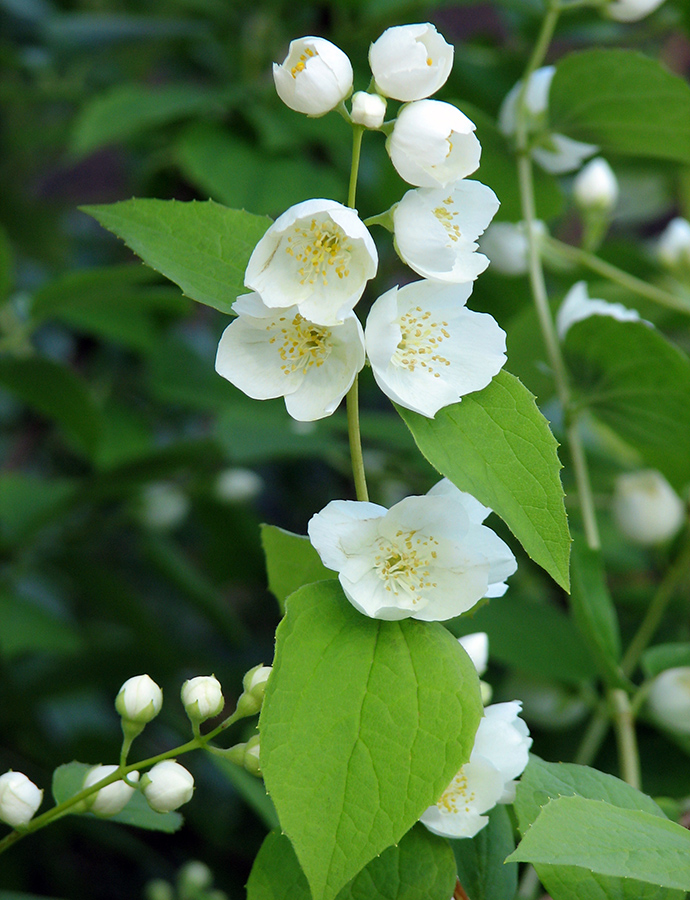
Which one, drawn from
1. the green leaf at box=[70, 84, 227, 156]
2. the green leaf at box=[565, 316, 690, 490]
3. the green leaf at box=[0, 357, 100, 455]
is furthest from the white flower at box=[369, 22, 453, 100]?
the green leaf at box=[70, 84, 227, 156]

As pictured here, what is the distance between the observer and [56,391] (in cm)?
131

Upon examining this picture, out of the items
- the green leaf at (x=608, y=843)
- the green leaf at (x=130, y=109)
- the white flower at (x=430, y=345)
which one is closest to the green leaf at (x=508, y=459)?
the white flower at (x=430, y=345)

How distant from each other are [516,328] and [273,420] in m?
0.53

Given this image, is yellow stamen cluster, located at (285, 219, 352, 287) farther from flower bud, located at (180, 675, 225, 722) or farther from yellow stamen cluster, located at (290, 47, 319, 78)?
flower bud, located at (180, 675, 225, 722)

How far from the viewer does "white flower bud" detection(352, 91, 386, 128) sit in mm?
568

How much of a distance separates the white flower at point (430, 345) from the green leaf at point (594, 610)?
30cm

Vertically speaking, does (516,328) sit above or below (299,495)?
above

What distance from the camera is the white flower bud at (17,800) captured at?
600mm

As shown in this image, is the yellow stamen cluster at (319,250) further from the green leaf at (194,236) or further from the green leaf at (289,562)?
the green leaf at (289,562)

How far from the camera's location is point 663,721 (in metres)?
0.87

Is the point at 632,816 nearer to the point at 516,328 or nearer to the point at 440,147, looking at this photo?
the point at 440,147

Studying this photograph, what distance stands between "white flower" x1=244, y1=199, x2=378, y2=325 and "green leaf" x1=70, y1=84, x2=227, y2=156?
98 centimetres

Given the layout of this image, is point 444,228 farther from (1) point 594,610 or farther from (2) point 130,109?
(2) point 130,109

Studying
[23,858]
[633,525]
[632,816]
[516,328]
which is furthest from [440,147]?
[23,858]
